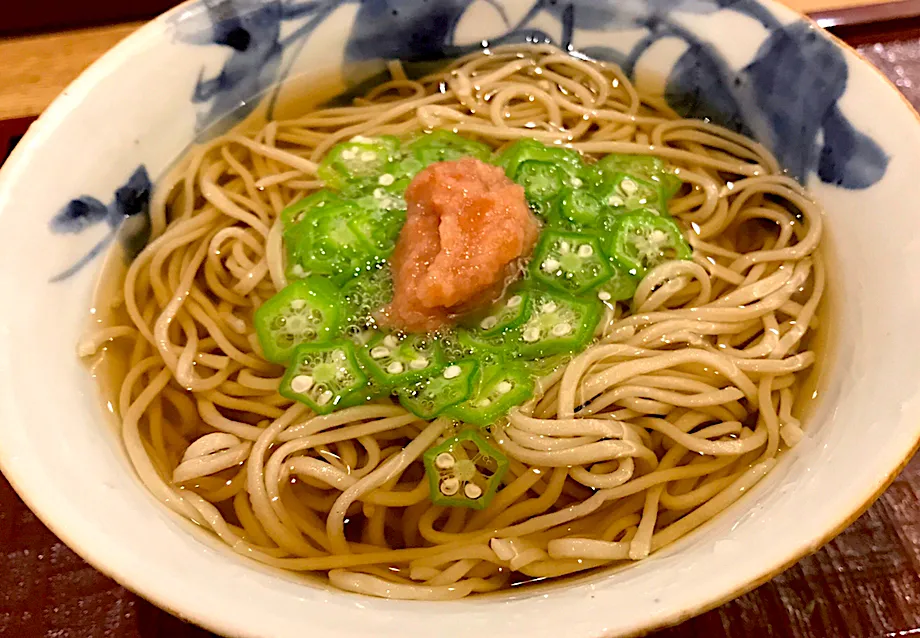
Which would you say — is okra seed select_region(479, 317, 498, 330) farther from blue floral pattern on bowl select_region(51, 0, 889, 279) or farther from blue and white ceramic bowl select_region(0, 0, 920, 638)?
blue floral pattern on bowl select_region(51, 0, 889, 279)

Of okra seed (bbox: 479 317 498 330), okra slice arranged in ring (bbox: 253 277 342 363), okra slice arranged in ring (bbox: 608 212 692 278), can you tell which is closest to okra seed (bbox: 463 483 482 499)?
okra seed (bbox: 479 317 498 330)

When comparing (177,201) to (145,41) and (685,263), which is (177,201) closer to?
(145,41)

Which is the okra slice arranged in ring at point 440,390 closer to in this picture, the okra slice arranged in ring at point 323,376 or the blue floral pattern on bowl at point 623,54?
the okra slice arranged in ring at point 323,376

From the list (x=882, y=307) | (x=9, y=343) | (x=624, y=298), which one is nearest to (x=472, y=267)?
(x=624, y=298)

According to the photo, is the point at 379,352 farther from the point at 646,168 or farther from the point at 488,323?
the point at 646,168

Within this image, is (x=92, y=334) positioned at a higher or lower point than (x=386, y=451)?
higher

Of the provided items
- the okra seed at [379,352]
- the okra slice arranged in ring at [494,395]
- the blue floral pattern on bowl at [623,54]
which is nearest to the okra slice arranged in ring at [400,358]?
the okra seed at [379,352]

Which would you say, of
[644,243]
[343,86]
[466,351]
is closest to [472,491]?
[466,351]

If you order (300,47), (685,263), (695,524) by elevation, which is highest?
(300,47)
